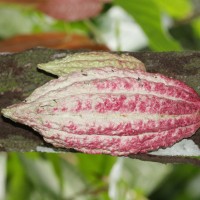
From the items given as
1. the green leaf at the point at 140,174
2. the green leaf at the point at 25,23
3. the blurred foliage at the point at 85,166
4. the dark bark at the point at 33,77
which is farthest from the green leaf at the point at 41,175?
the dark bark at the point at 33,77

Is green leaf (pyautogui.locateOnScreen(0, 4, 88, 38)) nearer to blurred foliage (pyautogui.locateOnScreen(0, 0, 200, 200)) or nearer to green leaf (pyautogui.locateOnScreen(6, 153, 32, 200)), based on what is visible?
blurred foliage (pyautogui.locateOnScreen(0, 0, 200, 200))

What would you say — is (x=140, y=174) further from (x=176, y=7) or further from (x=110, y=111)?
(x=110, y=111)

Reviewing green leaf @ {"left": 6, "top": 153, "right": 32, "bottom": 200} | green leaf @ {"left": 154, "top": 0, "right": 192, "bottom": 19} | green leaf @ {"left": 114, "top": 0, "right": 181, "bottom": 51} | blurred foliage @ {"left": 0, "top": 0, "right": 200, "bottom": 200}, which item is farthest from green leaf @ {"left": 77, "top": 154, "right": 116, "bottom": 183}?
green leaf @ {"left": 154, "top": 0, "right": 192, "bottom": 19}

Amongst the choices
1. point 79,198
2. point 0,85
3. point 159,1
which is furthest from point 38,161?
point 0,85

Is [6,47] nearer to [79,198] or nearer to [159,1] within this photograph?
[79,198]

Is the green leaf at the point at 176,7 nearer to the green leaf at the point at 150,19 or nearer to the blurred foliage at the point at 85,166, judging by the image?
the blurred foliage at the point at 85,166
